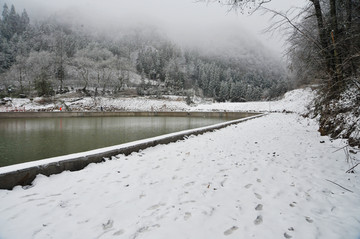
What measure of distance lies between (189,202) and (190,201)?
0.03m

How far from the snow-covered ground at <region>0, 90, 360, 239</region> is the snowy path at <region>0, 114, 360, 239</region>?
0.01 m

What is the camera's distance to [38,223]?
5.44 feet

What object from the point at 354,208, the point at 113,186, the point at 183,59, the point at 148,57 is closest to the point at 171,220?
the point at 113,186

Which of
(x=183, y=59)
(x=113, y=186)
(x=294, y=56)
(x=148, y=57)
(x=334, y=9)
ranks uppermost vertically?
(x=183, y=59)

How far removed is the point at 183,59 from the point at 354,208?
11830cm

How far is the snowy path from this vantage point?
5.10ft

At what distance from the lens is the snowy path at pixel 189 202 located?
5.10 ft

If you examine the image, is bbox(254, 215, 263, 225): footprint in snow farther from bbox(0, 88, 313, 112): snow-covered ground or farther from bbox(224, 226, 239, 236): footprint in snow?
bbox(0, 88, 313, 112): snow-covered ground

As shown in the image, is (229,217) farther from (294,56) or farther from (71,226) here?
Answer: (294,56)

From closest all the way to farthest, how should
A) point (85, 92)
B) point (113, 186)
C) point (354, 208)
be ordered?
1. point (354, 208)
2. point (113, 186)
3. point (85, 92)

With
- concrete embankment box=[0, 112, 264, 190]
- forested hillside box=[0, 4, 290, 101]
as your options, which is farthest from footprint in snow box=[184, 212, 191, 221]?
forested hillside box=[0, 4, 290, 101]

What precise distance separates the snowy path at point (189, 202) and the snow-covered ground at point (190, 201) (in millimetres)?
10

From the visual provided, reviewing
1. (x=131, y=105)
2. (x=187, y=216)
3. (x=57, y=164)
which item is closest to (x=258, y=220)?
(x=187, y=216)

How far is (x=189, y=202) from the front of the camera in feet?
6.68
